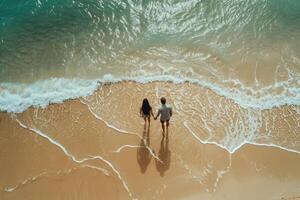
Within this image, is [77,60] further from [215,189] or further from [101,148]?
[215,189]

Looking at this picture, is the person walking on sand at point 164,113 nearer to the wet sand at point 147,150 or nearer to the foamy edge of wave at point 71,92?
the wet sand at point 147,150

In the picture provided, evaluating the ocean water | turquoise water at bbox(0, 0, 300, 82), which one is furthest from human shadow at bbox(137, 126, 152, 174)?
turquoise water at bbox(0, 0, 300, 82)

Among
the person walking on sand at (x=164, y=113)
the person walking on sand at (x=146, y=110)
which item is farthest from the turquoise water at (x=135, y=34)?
the person walking on sand at (x=164, y=113)

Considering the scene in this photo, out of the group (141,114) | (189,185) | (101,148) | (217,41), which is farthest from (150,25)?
(189,185)

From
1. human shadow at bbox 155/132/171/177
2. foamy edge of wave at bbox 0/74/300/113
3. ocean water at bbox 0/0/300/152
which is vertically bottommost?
human shadow at bbox 155/132/171/177

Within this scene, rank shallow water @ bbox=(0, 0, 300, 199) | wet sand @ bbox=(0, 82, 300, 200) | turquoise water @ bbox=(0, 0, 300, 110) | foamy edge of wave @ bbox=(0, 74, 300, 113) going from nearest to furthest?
wet sand @ bbox=(0, 82, 300, 200) → shallow water @ bbox=(0, 0, 300, 199) → foamy edge of wave @ bbox=(0, 74, 300, 113) → turquoise water @ bbox=(0, 0, 300, 110)

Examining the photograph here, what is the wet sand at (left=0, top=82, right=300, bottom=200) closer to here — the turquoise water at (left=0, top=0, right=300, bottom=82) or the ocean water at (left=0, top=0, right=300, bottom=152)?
the ocean water at (left=0, top=0, right=300, bottom=152)
